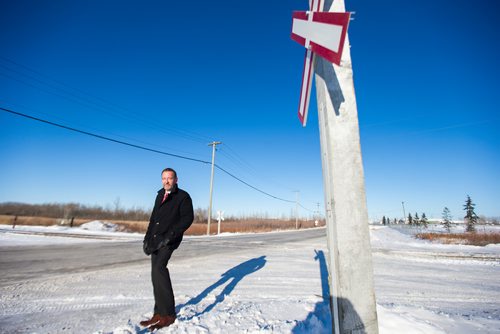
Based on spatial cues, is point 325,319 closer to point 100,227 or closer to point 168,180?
point 168,180

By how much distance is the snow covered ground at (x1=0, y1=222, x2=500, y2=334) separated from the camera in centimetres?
275

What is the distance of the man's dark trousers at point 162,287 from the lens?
290 cm

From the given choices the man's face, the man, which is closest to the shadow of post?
the man

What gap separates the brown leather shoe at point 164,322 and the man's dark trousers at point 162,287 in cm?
4

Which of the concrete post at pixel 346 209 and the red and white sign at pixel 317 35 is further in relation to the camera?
the concrete post at pixel 346 209

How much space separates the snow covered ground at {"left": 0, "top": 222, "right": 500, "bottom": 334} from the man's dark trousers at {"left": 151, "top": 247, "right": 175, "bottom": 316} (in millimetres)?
209

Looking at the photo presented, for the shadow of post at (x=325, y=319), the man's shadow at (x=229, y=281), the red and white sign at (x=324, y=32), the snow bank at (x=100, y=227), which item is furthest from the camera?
the snow bank at (x=100, y=227)

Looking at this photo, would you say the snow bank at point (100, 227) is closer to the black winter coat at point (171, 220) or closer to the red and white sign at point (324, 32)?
the black winter coat at point (171, 220)

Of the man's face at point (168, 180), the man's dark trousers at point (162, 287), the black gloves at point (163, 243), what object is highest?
the man's face at point (168, 180)

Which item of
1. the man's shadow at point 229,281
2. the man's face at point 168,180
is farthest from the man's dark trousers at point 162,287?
the man's face at point 168,180

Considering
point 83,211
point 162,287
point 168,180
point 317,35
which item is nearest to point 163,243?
point 162,287

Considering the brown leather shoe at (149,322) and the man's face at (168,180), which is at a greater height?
the man's face at (168,180)

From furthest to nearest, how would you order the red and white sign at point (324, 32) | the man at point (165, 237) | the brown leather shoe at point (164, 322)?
the man at point (165, 237)
the brown leather shoe at point (164, 322)
the red and white sign at point (324, 32)

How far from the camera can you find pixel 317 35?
1.37m
